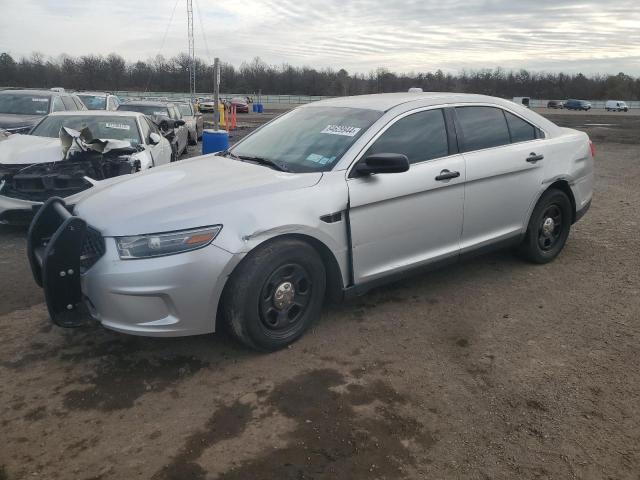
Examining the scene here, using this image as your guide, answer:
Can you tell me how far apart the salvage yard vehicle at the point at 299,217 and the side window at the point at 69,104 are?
8245mm

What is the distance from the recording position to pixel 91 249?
11.0ft

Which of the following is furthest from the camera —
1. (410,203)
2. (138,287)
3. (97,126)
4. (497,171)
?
(97,126)

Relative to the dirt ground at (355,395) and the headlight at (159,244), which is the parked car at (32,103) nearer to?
the dirt ground at (355,395)

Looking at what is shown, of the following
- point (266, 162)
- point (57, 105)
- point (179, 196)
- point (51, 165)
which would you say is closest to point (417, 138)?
point (266, 162)

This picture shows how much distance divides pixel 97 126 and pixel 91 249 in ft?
16.7

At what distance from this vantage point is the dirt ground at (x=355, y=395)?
2516mm

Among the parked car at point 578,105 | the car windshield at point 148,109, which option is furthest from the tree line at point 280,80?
the car windshield at point 148,109

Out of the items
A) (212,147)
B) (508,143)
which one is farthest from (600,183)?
(212,147)

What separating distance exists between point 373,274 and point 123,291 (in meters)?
1.77

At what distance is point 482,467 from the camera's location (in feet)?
8.15

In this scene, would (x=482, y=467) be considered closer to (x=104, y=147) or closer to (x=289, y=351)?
(x=289, y=351)

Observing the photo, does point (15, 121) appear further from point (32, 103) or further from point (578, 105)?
point (578, 105)

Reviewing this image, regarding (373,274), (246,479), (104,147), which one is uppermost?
(104,147)

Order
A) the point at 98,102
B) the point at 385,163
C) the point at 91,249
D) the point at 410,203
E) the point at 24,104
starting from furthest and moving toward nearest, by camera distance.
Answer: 1. the point at 98,102
2. the point at 24,104
3. the point at 410,203
4. the point at 385,163
5. the point at 91,249
